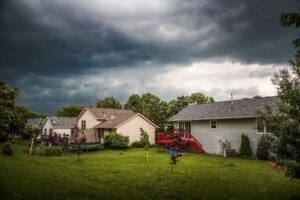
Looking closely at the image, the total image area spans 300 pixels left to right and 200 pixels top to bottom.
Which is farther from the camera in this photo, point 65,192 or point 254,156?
point 254,156

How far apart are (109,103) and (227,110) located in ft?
249

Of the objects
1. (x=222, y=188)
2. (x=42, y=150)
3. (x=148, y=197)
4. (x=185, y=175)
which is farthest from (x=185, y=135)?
(x=148, y=197)

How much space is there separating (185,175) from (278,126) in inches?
289

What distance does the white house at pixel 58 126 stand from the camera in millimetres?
64500

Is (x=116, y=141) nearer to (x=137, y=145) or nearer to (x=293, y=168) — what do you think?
(x=137, y=145)

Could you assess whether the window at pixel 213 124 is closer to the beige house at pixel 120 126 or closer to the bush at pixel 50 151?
the beige house at pixel 120 126

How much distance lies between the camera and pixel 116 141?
131ft

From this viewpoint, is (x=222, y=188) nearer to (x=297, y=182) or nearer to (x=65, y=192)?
(x=297, y=182)

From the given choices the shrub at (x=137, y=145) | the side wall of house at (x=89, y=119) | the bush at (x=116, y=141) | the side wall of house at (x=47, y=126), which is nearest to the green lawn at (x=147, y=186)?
the bush at (x=116, y=141)

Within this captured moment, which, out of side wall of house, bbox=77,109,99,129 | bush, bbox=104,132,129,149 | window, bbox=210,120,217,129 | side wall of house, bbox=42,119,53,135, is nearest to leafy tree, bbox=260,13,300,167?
window, bbox=210,120,217,129

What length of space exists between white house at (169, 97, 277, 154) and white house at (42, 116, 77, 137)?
32.4 m

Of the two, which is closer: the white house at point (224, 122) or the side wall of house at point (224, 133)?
the side wall of house at point (224, 133)

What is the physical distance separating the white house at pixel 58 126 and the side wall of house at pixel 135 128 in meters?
23.0

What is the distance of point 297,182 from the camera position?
16.5 metres
